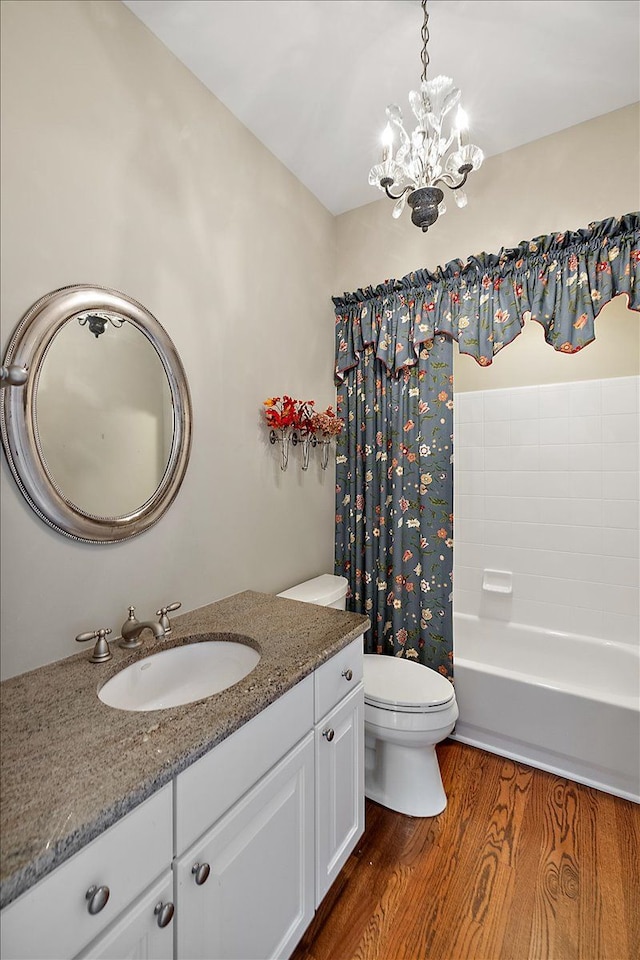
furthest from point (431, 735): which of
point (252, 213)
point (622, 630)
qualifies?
point (252, 213)

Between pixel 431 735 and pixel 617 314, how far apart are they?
94.7 inches

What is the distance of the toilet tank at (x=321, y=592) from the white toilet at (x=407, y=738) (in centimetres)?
37

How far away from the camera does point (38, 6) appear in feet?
3.77

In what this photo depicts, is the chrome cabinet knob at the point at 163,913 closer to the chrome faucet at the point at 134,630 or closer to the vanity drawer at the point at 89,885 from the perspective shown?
the vanity drawer at the point at 89,885

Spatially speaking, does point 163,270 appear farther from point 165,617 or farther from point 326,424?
point 165,617

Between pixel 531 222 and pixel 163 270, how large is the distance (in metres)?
1.68

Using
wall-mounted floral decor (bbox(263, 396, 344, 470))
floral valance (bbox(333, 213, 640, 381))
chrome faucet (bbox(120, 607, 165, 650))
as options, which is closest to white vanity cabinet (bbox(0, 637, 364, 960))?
chrome faucet (bbox(120, 607, 165, 650))

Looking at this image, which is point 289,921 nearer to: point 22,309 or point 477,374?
point 22,309

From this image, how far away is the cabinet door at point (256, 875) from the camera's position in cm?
83

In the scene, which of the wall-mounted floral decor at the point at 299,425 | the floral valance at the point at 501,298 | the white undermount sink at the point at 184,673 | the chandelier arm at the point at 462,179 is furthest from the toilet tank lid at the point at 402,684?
the chandelier arm at the point at 462,179

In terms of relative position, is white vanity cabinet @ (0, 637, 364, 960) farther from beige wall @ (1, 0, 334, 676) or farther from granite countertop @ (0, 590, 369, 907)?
beige wall @ (1, 0, 334, 676)

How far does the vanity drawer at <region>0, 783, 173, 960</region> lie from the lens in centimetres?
58

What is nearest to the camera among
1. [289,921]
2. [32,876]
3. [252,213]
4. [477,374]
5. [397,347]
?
[32,876]

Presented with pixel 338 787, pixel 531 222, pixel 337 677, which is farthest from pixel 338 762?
pixel 531 222
